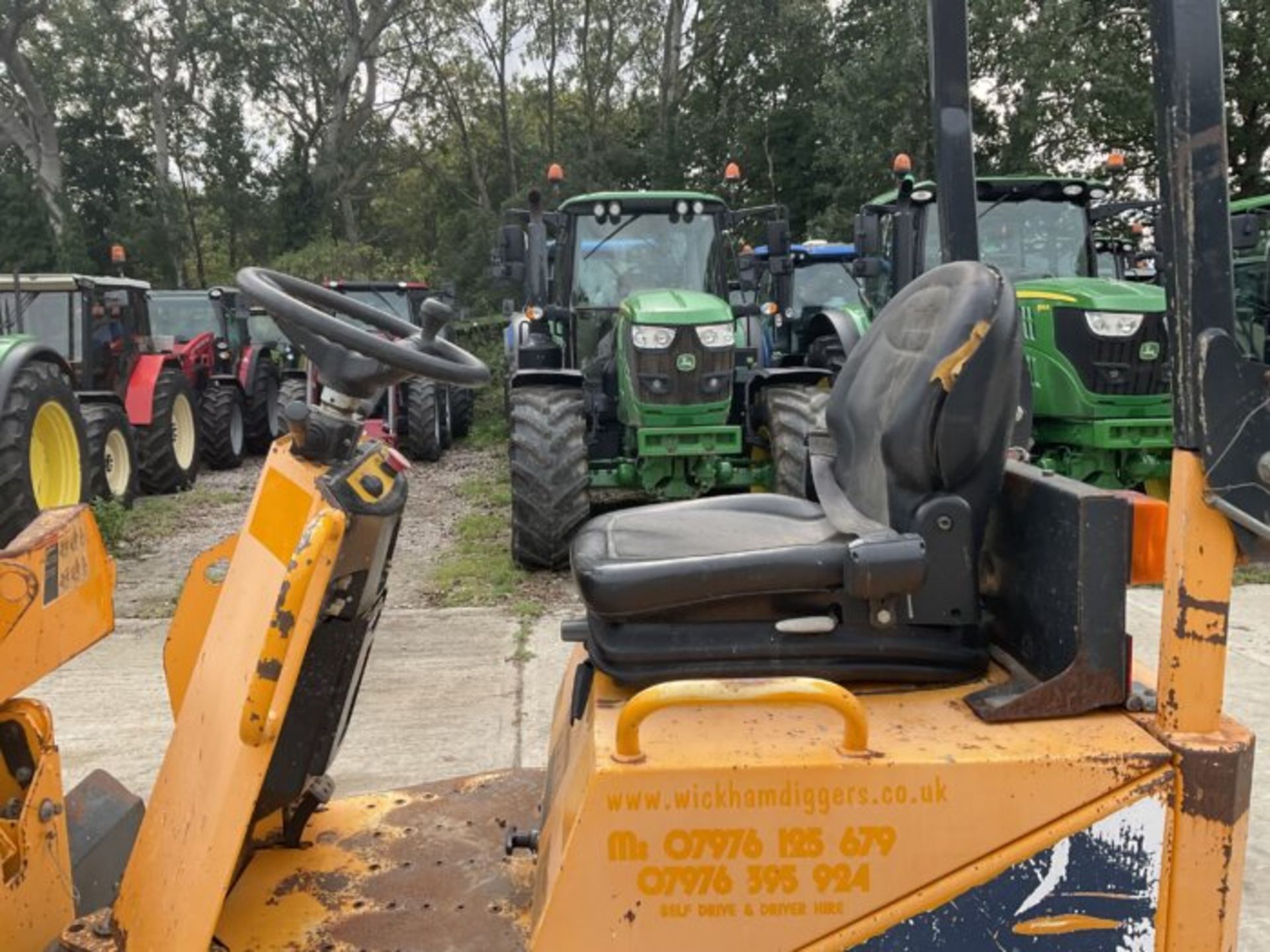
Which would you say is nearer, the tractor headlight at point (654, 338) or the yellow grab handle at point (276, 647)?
the yellow grab handle at point (276, 647)

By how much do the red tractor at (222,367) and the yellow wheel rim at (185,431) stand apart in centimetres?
60

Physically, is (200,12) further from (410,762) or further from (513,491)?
(410,762)

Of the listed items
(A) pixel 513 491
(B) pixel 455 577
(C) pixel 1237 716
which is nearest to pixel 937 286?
(C) pixel 1237 716

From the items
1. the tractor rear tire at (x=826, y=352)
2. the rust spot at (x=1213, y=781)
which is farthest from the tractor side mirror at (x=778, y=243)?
the rust spot at (x=1213, y=781)

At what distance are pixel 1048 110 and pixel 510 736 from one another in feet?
52.3

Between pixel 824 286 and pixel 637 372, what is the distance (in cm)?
510

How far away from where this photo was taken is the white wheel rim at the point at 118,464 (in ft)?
30.9

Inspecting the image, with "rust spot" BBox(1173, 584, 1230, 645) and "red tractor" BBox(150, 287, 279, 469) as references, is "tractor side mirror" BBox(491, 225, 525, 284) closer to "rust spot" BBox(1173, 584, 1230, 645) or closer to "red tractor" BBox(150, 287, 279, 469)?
"red tractor" BBox(150, 287, 279, 469)

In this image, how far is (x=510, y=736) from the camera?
4363 mm

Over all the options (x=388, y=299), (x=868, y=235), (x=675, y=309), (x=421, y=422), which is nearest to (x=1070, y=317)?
(x=868, y=235)

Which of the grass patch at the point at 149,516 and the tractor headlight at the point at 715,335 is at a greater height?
the tractor headlight at the point at 715,335

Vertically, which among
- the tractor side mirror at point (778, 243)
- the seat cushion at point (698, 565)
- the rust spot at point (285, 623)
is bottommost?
the rust spot at point (285, 623)

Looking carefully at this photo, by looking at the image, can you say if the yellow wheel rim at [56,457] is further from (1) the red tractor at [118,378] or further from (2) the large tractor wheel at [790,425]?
(2) the large tractor wheel at [790,425]

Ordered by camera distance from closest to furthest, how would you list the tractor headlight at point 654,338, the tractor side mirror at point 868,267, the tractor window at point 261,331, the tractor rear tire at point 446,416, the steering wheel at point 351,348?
the steering wheel at point 351,348, the tractor headlight at point 654,338, the tractor side mirror at point 868,267, the tractor rear tire at point 446,416, the tractor window at point 261,331
